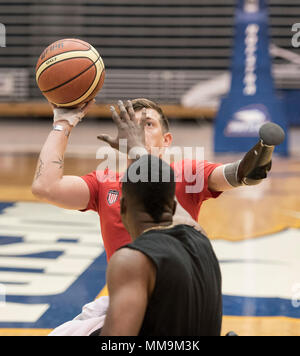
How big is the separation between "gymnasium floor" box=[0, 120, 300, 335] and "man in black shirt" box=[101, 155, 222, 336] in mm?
1790

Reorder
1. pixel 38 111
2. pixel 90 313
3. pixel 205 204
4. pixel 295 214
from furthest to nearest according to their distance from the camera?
1. pixel 38 111
2. pixel 205 204
3. pixel 295 214
4. pixel 90 313

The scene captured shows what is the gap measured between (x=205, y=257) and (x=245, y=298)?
2.39m

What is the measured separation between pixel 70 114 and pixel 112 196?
43 centimetres

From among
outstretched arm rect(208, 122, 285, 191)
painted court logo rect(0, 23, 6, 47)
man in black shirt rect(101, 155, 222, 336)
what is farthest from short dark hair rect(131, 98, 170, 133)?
painted court logo rect(0, 23, 6, 47)

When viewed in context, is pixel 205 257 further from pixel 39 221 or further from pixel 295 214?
pixel 295 214

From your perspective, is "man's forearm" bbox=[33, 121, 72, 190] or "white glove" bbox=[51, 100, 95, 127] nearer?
"man's forearm" bbox=[33, 121, 72, 190]

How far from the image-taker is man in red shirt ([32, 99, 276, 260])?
2301 millimetres

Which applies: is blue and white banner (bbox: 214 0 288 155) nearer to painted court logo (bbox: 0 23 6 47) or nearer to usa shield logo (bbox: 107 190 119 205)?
usa shield logo (bbox: 107 190 119 205)

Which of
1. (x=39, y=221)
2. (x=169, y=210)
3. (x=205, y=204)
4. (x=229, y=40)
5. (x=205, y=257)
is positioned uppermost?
(x=229, y=40)

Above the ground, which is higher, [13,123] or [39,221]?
[13,123]

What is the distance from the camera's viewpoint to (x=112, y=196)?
255cm

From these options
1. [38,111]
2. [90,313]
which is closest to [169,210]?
[90,313]

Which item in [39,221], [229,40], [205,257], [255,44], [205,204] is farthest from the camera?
[229,40]

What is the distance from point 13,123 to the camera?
19062 millimetres
